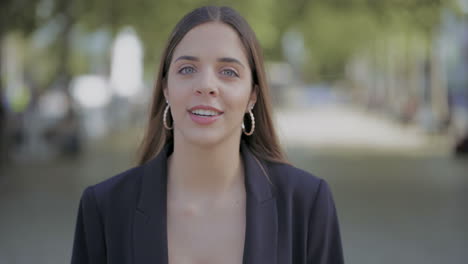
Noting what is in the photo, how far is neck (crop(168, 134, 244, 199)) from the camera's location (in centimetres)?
224

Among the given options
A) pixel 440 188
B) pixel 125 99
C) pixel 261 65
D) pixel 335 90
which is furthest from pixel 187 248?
pixel 335 90

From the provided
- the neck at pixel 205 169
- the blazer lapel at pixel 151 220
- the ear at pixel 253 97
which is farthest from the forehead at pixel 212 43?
the blazer lapel at pixel 151 220

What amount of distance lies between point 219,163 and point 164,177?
18cm

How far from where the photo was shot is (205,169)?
88.6 inches

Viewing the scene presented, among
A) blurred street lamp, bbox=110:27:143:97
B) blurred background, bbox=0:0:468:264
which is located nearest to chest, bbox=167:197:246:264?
blurred background, bbox=0:0:468:264

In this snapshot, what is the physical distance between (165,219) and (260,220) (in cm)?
29

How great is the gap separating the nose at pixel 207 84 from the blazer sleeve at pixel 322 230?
433 mm

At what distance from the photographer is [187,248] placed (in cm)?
215

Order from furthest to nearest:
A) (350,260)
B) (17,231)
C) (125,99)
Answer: (125,99) < (17,231) < (350,260)

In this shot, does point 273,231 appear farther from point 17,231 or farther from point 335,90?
point 335,90

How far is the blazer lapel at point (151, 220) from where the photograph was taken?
2.06 metres

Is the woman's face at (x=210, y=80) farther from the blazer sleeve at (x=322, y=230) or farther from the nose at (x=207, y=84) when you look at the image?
the blazer sleeve at (x=322, y=230)

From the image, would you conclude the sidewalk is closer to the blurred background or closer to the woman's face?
the blurred background

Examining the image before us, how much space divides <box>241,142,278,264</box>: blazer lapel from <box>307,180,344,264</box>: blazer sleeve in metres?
0.12
